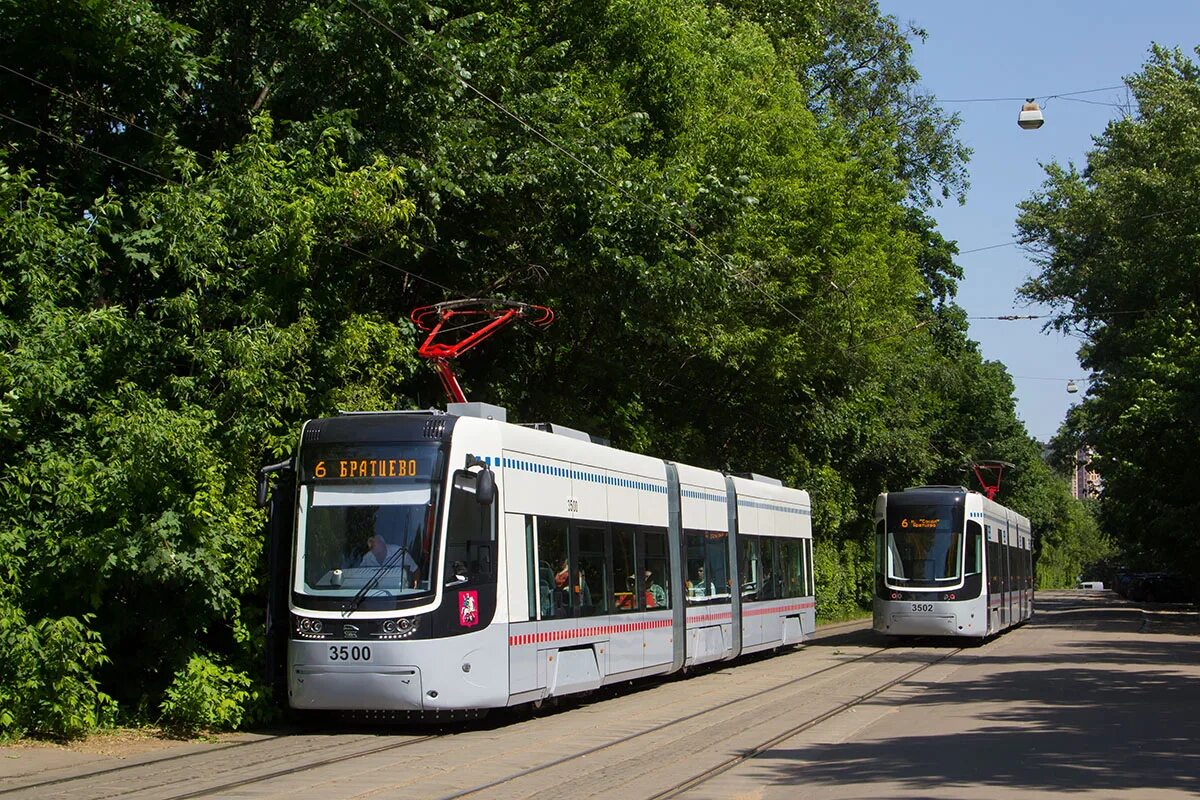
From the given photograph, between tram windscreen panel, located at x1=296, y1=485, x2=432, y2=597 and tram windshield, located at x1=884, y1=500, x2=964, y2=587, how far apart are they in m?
18.2

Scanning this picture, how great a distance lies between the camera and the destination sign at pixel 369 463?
15.0 m

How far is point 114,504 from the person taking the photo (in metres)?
14.6

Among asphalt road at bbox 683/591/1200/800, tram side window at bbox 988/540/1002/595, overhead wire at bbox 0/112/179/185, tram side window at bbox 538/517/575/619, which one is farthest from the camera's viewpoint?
tram side window at bbox 988/540/1002/595

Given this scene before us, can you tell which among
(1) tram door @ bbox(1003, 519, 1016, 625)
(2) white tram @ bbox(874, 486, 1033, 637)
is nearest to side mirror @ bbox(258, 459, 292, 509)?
(2) white tram @ bbox(874, 486, 1033, 637)

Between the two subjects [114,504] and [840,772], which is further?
[114,504]

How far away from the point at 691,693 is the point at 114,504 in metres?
8.81

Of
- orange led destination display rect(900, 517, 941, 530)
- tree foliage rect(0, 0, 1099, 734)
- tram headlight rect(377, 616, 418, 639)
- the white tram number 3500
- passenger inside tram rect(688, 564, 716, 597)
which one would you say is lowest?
the white tram number 3500

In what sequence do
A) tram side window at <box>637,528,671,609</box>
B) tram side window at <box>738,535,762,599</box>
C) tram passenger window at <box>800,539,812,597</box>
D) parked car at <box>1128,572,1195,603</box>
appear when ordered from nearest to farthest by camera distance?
tram side window at <box>637,528,671,609</box>
tram side window at <box>738,535,762,599</box>
tram passenger window at <box>800,539,812,597</box>
parked car at <box>1128,572,1195,603</box>

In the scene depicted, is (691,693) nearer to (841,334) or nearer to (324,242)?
(324,242)

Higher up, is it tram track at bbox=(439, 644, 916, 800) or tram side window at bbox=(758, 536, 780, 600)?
tram side window at bbox=(758, 536, 780, 600)

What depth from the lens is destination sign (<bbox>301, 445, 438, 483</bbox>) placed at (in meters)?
15.0

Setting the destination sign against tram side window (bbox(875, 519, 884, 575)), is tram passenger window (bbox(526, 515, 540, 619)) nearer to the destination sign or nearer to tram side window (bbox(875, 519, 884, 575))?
the destination sign

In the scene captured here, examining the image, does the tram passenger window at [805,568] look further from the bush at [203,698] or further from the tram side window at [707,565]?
the bush at [203,698]

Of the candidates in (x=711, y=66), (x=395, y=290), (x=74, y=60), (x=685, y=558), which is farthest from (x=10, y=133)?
(x=711, y=66)
